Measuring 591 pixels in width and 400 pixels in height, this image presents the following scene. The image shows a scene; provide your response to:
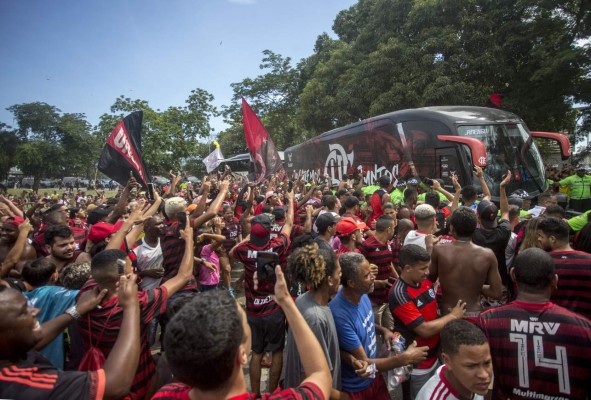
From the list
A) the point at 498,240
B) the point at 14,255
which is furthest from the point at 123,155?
the point at 498,240

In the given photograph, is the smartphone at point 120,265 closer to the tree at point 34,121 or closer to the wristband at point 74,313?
the wristband at point 74,313

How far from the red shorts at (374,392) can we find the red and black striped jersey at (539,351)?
28.4 inches

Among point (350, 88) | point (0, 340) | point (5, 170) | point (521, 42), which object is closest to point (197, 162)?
point (5, 170)

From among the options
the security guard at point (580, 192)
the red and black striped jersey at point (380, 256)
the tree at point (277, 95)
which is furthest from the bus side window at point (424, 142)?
the tree at point (277, 95)

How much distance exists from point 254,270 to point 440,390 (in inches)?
91.1

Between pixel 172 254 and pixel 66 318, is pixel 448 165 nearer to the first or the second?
pixel 172 254

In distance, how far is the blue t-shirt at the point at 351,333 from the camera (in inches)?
94.4

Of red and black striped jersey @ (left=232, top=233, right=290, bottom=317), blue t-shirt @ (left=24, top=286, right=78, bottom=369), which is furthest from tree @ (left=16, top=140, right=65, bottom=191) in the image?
blue t-shirt @ (left=24, top=286, right=78, bottom=369)

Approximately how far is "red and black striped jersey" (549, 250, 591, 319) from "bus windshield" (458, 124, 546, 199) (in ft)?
23.9

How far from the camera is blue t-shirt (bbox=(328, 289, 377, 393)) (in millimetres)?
2398

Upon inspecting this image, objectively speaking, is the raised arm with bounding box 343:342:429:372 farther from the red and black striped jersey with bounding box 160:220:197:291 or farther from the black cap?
the red and black striped jersey with bounding box 160:220:197:291

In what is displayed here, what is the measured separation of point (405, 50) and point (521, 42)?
4657 mm

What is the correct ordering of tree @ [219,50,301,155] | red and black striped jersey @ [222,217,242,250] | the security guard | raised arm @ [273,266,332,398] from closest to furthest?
1. raised arm @ [273,266,332,398]
2. red and black striped jersey @ [222,217,242,250]
3. the security guard
4. tree @ [219,50,301,155]

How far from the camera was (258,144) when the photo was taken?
8.05 m
